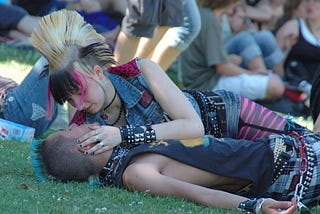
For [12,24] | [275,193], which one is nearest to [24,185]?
[275,193]

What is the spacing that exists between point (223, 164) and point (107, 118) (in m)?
0.68

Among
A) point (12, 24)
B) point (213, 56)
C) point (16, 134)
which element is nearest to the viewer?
point (16, 134)

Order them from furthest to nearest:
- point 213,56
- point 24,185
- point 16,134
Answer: point 213,56 < point 16,134 < point 24,185

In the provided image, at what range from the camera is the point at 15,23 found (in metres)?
9.32

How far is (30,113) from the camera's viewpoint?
5.50m

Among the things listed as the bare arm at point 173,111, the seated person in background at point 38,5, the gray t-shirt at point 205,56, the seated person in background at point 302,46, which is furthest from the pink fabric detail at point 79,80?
the seated person in background at point 38,5

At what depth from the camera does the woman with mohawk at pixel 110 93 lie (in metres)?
4.11

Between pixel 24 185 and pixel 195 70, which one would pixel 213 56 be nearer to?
pixel 195 70

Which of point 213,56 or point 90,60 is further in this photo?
point 213,56

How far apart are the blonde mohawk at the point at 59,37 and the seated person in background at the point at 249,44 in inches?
199

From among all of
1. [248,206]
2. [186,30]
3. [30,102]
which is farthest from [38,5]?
[248,206]

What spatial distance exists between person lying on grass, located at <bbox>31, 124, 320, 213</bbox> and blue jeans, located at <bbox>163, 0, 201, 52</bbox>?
3.55m

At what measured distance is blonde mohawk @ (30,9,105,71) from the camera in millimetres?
4145

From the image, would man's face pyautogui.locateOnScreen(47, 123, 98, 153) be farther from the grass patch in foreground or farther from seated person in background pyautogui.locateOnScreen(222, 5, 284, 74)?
seated person in background pyautogui.locateOnScreen(222, 5, 284, 74)
